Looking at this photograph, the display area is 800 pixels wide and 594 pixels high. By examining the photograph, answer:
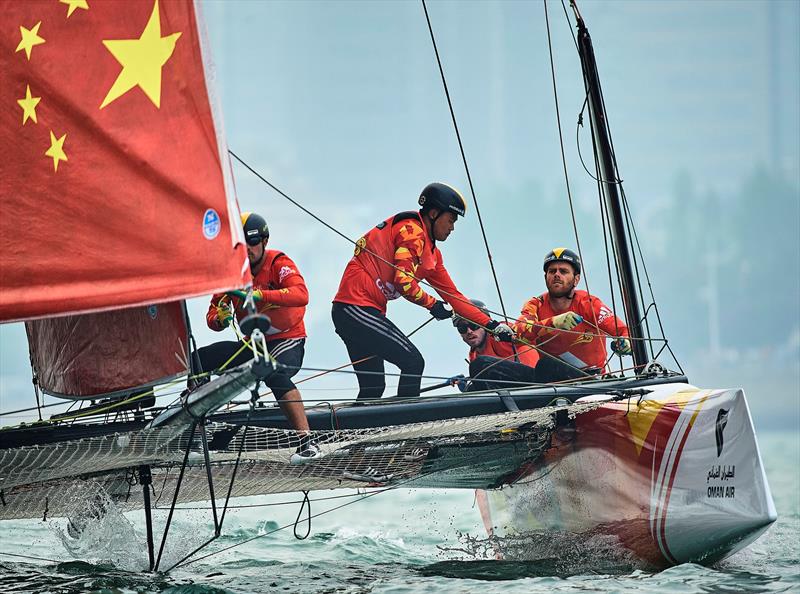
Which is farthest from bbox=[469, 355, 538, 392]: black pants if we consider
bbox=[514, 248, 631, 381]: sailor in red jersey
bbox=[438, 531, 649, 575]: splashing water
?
bbox=[438, 531, 649, 575]: splashing water

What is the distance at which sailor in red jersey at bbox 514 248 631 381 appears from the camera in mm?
6504

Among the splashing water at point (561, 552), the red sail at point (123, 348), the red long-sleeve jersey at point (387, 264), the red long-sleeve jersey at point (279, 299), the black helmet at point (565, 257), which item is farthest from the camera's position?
the black helmet at point (565, 257)

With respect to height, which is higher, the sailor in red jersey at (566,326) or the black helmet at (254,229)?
the black helmet at (254,229)

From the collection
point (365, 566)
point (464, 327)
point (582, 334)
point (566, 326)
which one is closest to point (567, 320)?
point (566, 326)

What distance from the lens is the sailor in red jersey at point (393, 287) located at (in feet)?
20.4

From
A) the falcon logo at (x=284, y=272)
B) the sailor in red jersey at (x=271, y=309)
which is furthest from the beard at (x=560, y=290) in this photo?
the falcon logo at (x=284, y=272)

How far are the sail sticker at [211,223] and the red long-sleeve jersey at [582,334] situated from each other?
2625 millimetres

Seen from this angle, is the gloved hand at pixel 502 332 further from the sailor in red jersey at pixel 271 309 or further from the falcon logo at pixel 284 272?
the falcon logo at pixel 284 272

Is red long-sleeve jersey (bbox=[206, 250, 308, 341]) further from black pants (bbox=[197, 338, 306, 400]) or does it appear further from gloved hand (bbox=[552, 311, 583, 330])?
gloved hand (bbox=[552, 311, 583, 330])

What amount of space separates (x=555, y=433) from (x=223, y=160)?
8.12 ft

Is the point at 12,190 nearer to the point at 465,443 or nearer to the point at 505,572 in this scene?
the point at 465,443

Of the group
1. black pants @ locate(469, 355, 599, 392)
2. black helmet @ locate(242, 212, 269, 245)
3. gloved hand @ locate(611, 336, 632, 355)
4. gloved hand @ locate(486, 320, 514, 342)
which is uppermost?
black helmet @ locate(242, 212, 269, 245)

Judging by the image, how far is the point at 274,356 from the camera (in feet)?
18.4

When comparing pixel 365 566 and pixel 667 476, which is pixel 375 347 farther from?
pixel 667 476
